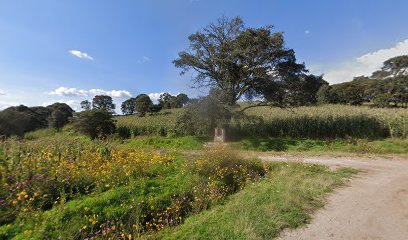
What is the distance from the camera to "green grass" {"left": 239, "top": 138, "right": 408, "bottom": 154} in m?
11.1

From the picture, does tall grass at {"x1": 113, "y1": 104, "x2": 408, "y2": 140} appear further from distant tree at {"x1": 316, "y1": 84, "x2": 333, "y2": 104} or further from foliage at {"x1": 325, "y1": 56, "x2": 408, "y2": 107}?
distant tree at {"x1": 316, "y1": 84, "x2": 333, "y2": 104}

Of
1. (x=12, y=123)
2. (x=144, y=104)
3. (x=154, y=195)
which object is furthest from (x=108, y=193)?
(x=144, y=104)

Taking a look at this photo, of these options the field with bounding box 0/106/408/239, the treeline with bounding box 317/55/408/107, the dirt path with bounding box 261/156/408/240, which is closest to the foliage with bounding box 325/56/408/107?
the treeline with bounding box 317/55/408/107

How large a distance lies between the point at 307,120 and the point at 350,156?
246 inches

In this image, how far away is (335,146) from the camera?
1237 cm

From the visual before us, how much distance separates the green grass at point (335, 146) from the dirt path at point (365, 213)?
5173mm

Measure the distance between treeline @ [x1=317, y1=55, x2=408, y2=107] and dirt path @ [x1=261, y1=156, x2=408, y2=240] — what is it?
36260mm

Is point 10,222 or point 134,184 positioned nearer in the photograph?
point 10,222

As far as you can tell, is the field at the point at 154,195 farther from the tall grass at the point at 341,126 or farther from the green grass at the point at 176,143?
the tall grass at the point at 341,126

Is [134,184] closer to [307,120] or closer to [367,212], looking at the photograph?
[367,212]

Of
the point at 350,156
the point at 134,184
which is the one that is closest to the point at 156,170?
the point at 134,184

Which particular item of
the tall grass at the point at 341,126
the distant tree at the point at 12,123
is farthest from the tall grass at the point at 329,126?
the distant tree at the point at 12,123

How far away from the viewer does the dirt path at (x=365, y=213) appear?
11.5 feet

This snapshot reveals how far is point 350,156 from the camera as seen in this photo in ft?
33.0
